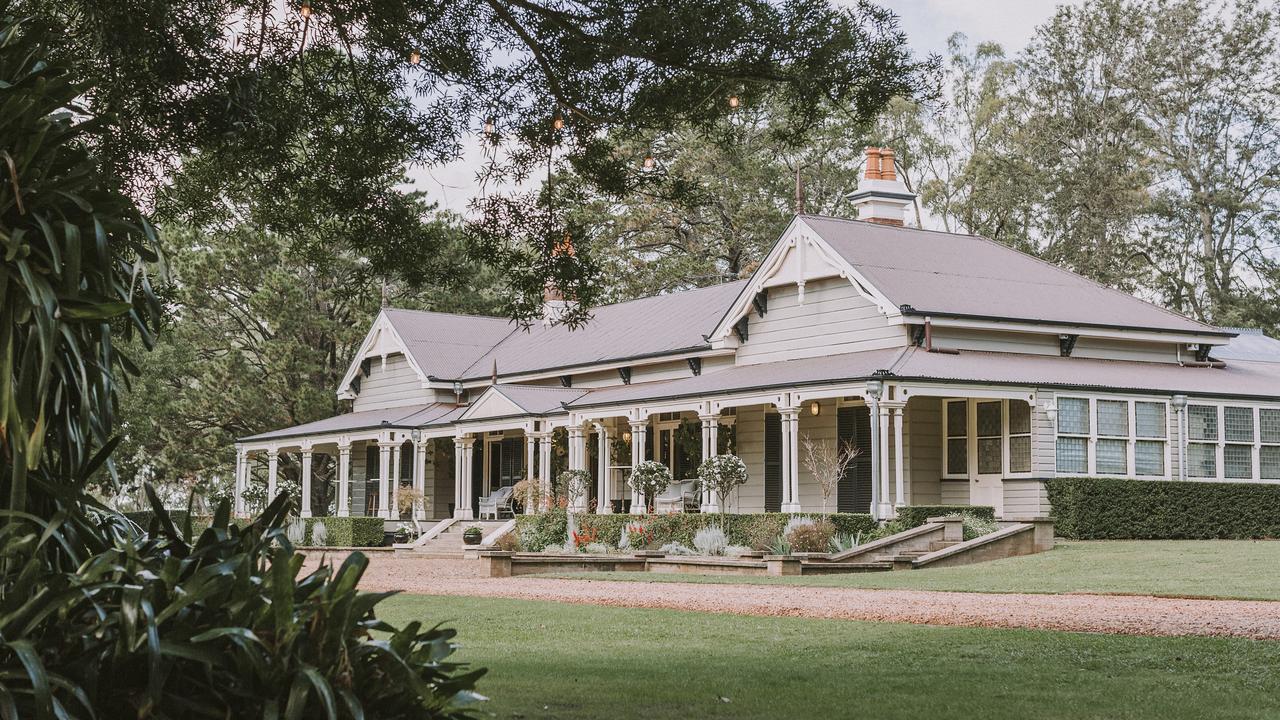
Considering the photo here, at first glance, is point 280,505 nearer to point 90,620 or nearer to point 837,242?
point 90,620

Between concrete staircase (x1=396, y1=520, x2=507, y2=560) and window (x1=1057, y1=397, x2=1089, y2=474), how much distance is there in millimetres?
12541

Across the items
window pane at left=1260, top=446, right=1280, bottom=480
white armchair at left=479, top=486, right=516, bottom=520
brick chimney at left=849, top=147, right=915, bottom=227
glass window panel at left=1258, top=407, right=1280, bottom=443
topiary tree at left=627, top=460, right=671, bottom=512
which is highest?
brick chimney at left=849, top=147, right=915, bottom=227

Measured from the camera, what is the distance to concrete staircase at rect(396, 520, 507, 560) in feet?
102

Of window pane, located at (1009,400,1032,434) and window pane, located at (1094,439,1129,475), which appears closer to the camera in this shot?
window pane, located at (1094,439,1129,475)

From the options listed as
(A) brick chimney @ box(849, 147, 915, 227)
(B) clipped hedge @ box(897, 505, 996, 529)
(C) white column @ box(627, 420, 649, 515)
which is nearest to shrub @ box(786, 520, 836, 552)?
(B) clipped hedge @ box(897, 505, 996, 529)

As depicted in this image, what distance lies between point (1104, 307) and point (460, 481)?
1519cm

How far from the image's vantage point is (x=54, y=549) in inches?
185

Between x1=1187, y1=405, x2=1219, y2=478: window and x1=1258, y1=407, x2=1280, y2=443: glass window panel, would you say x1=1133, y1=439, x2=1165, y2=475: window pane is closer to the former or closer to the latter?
x1=1187, y1=405, x2=1219, y2=478: window

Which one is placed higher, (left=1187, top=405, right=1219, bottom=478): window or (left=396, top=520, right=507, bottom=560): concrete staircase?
(left=1187, top=405, right=1219, bottom=478): window

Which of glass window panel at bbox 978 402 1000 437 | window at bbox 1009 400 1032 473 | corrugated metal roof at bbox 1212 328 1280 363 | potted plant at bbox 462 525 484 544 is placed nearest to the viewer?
window at bbox 1009 400 1032 473

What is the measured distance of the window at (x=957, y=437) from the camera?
26.2 meters

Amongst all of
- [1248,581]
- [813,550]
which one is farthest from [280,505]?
[813,550]

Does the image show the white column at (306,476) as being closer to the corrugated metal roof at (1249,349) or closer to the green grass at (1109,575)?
the green grass at (1109,575)

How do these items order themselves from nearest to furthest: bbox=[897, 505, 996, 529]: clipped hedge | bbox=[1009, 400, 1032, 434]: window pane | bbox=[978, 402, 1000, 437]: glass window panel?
bbox=[897, 505, 996, 529]: clipped hedge < bbox=[1009, 400, 1032, 434]: window pane < bbox=[978, 402, 1000, 437]: glass window panel
